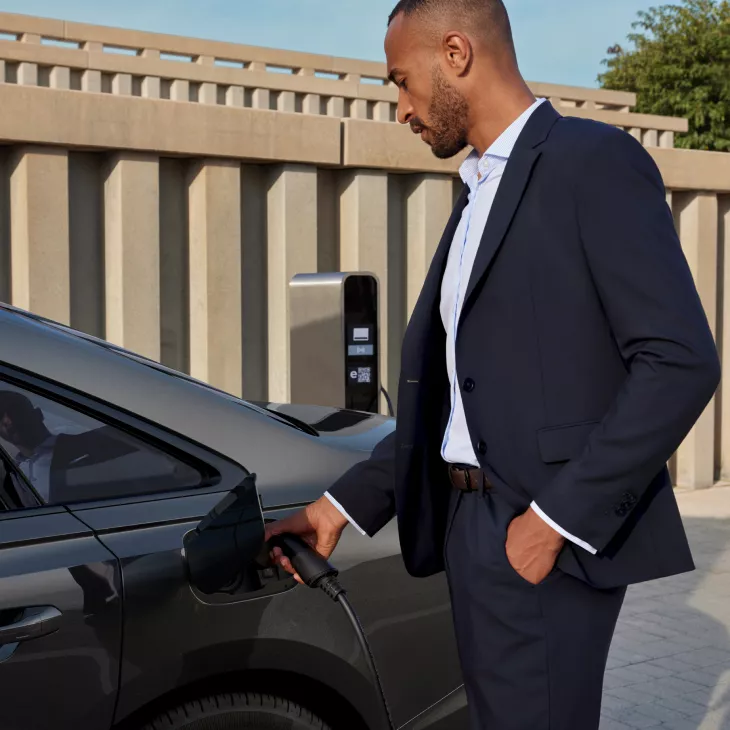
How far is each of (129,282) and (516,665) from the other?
15.4 ft

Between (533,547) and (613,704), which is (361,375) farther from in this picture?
(533,547)

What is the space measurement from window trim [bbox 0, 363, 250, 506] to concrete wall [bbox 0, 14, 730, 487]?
374cm

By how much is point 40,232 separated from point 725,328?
5.48 meters

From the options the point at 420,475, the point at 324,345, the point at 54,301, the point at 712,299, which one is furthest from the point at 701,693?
the point at 712,299

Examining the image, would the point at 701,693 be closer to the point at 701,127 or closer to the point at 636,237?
the point at 636,237

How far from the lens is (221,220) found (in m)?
6.67

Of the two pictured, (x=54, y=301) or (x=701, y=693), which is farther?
(x=54, y=301)

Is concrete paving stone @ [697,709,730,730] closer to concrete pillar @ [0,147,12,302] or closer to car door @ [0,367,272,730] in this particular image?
car door @ [0,367,272,730]

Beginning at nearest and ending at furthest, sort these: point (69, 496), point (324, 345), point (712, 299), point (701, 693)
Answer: point (69, 496), point (701, 693), point (324, 345), point (712, 299)

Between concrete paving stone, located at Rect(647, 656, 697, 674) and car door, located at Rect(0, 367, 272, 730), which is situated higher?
car door, located at Rect(0, 367, 272, 730)

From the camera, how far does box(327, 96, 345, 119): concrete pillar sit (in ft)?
43.6

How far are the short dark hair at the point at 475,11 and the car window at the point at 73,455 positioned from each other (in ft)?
3.40

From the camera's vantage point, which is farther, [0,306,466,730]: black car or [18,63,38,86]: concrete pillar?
[18,63,38,86]: concrete pillar

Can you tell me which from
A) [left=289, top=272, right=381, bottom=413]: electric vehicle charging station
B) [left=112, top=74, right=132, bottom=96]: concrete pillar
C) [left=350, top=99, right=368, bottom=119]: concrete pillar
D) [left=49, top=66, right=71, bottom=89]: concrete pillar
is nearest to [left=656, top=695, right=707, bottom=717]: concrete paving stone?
[left=289, top=272, right=381, bottom=413]: electric vehicle charging station
